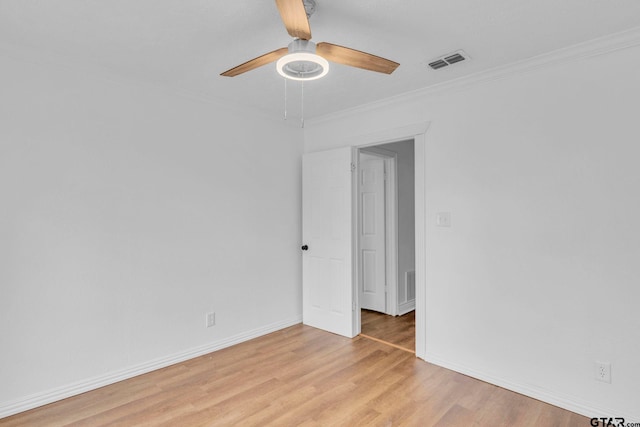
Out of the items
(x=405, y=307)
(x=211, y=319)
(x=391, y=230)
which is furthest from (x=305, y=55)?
(x=405, y=307)

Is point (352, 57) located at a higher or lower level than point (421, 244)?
higher

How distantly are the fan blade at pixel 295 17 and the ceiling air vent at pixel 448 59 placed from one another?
1218 millimetres

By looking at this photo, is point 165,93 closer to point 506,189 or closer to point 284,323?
point 284,323

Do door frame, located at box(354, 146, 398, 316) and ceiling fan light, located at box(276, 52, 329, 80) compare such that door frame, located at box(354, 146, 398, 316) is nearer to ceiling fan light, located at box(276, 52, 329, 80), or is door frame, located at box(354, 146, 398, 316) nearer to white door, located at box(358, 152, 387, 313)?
white door, located at box(358, 152, 387, 313)

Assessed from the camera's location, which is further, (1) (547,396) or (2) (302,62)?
(1) (547,396)

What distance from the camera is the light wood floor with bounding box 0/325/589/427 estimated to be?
2162mm

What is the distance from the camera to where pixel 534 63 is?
243cm

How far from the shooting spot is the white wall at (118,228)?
2.29 metres

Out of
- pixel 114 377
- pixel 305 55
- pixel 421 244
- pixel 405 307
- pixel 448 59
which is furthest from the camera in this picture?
pixel 405 307

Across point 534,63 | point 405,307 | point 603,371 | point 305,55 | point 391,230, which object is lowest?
point 405,307

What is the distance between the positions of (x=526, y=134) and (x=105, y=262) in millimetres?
3299

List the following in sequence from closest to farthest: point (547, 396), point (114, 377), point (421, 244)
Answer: point (547, 396)
point (114, 377)
point (421, 244)

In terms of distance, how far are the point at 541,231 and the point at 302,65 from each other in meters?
1.98

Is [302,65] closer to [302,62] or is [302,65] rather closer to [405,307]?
[302,62]
